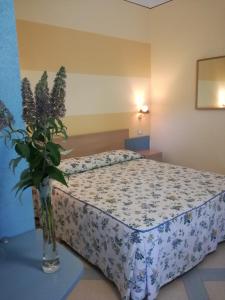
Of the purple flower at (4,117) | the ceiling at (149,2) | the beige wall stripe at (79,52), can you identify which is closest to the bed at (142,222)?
the purple flower at (4,117)

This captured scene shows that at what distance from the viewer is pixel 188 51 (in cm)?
370

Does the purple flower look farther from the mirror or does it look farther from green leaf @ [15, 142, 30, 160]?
the mirror

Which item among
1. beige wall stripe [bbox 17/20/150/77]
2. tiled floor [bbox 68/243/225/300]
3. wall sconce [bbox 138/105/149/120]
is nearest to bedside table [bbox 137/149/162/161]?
wall sconce [bbox 138/105/149/120]

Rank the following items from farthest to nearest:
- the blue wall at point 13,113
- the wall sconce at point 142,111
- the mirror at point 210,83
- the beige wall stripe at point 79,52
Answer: the wall sconce at point 142,111, the mirror at point 210,83, the beige wall stripe at point 79,52, the blue wall at point 13,113

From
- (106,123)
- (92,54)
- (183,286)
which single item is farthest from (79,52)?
(183,286)

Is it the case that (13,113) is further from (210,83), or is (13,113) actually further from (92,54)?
(210,83)

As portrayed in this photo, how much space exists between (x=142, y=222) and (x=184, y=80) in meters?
2.68

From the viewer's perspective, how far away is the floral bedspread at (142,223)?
1.75 m

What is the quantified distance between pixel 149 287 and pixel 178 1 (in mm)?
3684

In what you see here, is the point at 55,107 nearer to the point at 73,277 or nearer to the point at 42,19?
the point at 73,277

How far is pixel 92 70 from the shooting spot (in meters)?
3.56

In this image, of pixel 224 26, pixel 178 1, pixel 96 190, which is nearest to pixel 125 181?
pixel 96 190

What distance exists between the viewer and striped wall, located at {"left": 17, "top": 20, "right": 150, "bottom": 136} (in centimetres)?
302

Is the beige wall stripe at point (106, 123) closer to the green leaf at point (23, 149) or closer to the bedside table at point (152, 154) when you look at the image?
the bedside table at point (152, 154)
